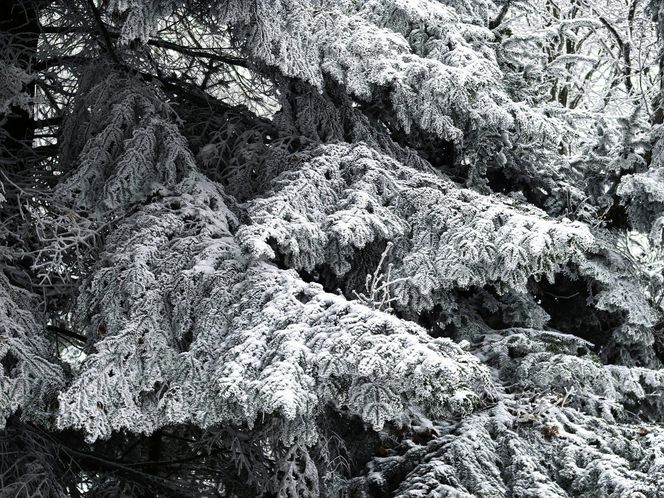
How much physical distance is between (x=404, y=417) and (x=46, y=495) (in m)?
2.00

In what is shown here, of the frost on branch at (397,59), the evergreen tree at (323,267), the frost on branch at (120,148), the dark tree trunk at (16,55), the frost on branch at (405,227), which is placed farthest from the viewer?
the dark tree trunk at (16,55)

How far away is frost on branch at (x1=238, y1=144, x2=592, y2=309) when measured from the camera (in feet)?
13.3

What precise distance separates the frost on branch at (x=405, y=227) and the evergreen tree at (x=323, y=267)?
0.05ft

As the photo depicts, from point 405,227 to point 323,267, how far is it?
592 millimetres

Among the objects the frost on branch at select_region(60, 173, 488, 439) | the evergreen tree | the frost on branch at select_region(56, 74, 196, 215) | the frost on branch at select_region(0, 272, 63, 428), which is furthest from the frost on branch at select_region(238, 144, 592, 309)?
the frost on branch at select_region(0, 272, 63, 428)

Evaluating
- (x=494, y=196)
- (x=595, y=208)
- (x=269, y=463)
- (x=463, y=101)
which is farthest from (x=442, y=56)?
(x=269, y=463)

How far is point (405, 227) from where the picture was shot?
462 centimetres

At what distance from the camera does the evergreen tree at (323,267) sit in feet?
11.8

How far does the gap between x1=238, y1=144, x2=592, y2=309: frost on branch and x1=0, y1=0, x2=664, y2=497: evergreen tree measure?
0.05ft

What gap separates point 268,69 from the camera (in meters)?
5.17

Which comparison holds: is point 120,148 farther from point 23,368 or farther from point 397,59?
point 397,59

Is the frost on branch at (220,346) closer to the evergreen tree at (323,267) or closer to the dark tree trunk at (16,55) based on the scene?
the evergreen tree at (323,267)

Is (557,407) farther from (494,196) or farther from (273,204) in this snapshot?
(273,204)

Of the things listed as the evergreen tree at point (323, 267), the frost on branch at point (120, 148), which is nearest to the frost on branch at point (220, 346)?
the evergreen tree at point (323, 267)
